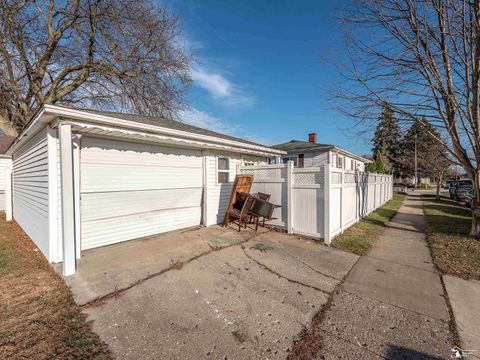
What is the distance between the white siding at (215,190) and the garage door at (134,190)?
311mm

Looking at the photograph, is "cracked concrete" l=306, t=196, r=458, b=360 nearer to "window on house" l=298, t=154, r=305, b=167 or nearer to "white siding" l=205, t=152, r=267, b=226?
"white siding" l=205, t=152, r=267, b=226

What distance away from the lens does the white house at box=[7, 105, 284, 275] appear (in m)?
4.00

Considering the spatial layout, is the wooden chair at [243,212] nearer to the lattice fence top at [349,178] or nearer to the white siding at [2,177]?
the lattice fence top at [349,178]

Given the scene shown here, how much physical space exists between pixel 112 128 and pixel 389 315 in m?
5.48

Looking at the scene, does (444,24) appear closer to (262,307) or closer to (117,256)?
(262,307)

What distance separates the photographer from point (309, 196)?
19.3ft

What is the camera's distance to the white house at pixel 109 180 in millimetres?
3998

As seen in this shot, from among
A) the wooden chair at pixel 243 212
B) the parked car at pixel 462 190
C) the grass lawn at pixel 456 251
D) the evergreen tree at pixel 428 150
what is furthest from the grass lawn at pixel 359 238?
the parked car at pixel 462 190

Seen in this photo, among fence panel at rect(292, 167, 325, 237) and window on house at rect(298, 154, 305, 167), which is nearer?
fence panel at rect(292, 167, 325, 237)

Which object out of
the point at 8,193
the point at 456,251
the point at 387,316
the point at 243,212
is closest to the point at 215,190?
the point at 243,212

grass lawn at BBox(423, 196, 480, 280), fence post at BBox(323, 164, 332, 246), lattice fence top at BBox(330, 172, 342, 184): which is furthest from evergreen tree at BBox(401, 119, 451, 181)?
fence post at BBox(323, 164, 332, 246)

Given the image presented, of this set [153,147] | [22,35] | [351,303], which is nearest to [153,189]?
[153,147]

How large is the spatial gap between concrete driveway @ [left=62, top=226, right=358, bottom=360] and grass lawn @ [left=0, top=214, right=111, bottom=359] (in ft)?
0.51

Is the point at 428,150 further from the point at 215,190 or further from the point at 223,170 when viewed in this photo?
the point at 215,190
